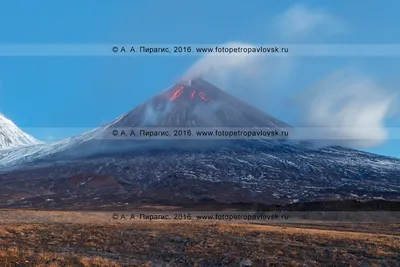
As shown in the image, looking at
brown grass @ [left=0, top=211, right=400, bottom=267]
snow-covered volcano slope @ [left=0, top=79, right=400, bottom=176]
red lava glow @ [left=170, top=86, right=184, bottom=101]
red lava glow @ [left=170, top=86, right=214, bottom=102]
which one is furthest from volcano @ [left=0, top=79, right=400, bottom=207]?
brown grass @ [left=0, top=211, right=400, bottom=267]

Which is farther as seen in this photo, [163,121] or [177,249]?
[163,121]

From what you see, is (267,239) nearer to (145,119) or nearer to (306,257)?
(306,257)

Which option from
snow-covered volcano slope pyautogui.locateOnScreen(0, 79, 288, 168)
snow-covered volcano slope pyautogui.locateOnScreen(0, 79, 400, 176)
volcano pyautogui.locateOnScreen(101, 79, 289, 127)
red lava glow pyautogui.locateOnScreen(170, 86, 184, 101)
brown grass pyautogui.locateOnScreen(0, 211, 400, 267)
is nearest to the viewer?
brown grass pyautogui.locateOnScreen(0, 211, 400, 267)

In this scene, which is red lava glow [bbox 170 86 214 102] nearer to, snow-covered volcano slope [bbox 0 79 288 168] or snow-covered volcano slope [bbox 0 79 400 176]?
snow-covered volcano slope [bbox 0 79 288 168]

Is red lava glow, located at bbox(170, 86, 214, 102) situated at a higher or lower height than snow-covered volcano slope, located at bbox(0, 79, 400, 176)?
higher

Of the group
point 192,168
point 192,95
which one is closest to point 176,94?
point 192,95

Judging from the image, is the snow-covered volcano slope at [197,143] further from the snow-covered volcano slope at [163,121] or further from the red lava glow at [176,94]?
the red lava glow at [176,94]

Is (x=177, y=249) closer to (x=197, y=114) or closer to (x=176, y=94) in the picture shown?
(x=197, y=114)

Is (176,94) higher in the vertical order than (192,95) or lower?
higher

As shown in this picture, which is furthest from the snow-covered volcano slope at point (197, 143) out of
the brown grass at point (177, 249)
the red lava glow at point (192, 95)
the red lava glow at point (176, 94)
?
the brown grass at point (177, 249)
